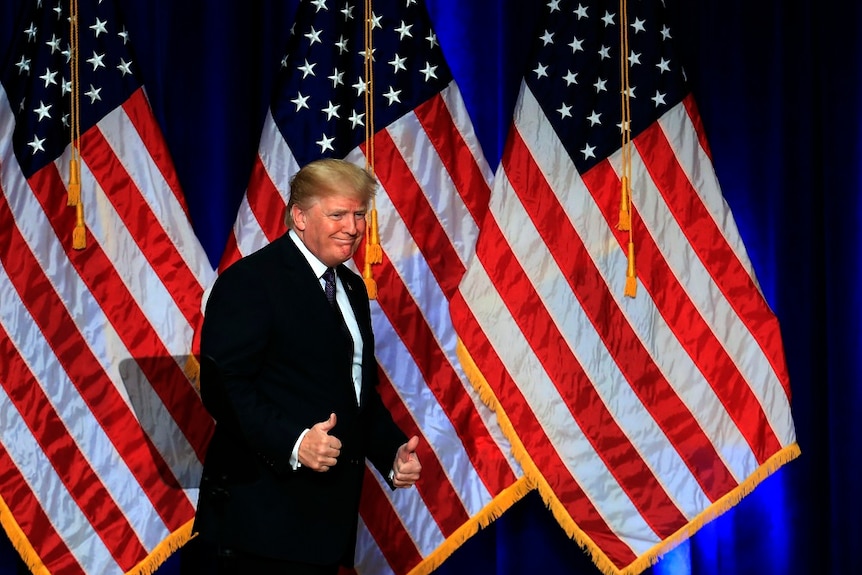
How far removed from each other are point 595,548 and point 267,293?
5.00ft

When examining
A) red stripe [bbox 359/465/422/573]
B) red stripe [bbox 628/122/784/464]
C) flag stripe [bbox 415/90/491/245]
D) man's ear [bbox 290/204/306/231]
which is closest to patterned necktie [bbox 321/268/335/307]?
man's ear [bbox 290/204/306/231]

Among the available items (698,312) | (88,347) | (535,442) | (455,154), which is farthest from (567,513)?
(88,347)

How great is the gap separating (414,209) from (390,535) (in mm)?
983

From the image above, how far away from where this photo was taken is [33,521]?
3156mm

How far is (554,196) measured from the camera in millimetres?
3359

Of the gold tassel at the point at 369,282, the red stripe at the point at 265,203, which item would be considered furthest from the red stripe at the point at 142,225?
the gold tassel at the point at 369,282

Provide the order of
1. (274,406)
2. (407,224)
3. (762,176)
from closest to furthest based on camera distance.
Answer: (274,406) < (407,224) < (762,176)

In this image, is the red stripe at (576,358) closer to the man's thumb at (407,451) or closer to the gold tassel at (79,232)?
the man's thumb at (407,451)

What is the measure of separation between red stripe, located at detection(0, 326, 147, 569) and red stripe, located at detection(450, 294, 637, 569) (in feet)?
3.68

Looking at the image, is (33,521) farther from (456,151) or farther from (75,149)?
(456,151)

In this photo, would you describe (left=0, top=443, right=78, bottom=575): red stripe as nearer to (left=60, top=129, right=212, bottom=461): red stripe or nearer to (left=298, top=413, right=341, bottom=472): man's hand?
(left=60, top=129, right=212, bottom=461): red stripe

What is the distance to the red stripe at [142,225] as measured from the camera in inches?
128

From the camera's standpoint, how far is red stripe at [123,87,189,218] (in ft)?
10.8

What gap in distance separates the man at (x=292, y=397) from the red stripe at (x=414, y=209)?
84 cm
